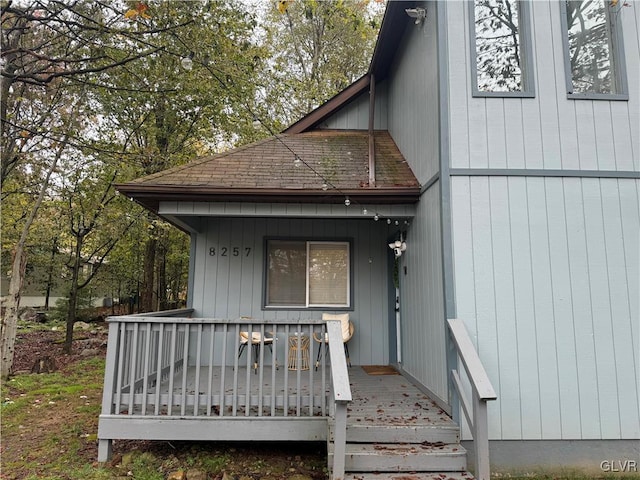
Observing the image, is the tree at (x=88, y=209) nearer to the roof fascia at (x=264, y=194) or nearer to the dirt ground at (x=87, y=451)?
the dirt ground at (x=87, y=451)

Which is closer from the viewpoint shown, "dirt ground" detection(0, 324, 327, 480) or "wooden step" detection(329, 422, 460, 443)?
"wooden step" detection(329, 422, 460, 443)

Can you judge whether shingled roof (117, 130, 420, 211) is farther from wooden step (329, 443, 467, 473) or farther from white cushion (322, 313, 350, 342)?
wooden step (329, 443, 467, 473)

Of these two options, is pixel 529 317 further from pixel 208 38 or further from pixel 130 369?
pixel 208 38

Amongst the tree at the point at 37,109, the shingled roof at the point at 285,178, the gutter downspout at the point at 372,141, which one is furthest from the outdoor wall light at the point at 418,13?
the tree at the point at 37,109

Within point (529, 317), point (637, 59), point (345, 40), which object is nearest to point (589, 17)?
point (637, 59)

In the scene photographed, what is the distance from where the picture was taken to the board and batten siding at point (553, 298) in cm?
344

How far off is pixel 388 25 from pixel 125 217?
7507 mm

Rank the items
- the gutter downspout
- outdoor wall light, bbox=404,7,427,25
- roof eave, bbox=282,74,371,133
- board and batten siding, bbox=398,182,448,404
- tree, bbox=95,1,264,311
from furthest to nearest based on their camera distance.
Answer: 1. tree, bbox=95,1,264,311
2. roof eave, bbox=282,74,371,133
3. the gutter downspout
4. outdoor wall light, bbox=404,7,427,25
5. board and batten siding, bbox=398,182,448,404

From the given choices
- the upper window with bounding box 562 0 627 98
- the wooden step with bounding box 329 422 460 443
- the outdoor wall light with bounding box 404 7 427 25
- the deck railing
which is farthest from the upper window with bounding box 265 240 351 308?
the upper window with bounding box 562 0 627 98

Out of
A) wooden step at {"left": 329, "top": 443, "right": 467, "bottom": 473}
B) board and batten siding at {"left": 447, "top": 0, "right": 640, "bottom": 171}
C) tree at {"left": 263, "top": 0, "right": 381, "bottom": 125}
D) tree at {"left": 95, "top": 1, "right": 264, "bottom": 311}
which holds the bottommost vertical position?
wooden step at {"left": 329, "top": 443, "right": 467, "bottom": 473}

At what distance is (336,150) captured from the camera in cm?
612

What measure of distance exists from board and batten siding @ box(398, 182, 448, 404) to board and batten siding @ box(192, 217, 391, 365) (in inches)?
29.5

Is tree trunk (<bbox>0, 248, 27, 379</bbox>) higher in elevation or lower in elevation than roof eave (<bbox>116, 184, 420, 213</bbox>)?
lower

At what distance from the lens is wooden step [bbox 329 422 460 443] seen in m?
3.19
